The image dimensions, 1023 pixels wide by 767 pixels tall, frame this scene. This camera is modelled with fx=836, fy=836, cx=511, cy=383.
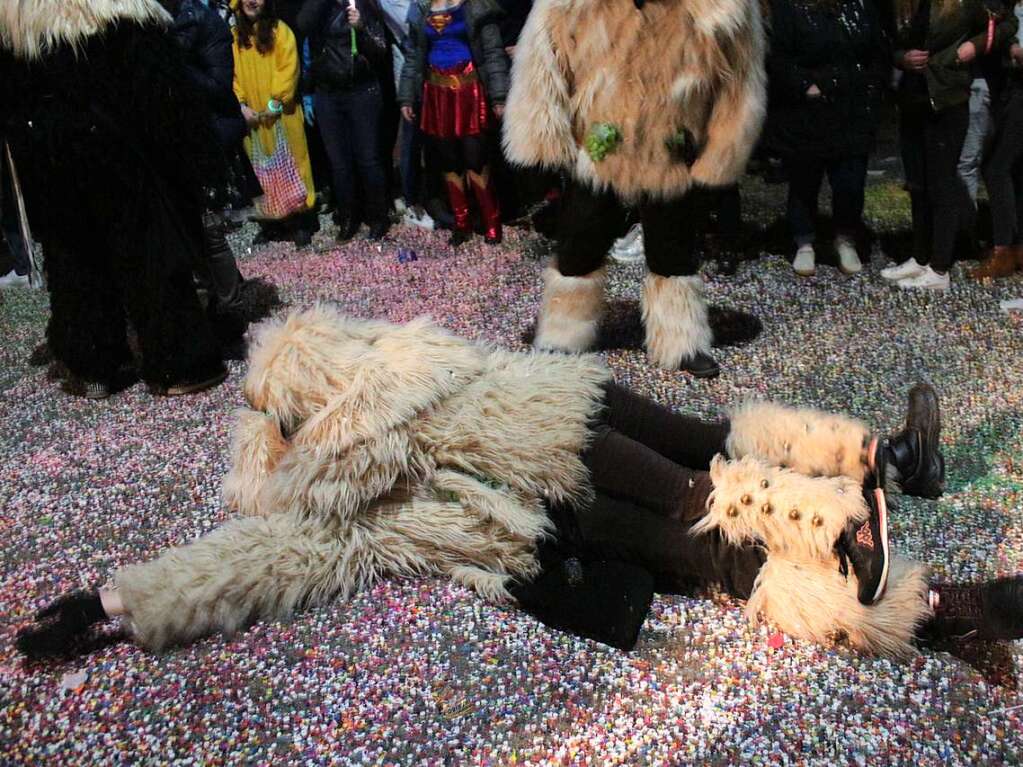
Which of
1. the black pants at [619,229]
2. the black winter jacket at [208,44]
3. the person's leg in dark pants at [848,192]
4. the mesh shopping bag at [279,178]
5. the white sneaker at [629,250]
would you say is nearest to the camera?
the black pants at [619,229]

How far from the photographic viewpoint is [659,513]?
1.88m

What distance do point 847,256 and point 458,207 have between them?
2033mm

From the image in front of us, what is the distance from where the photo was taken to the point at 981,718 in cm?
157

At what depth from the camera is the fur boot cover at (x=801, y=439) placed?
1.79 metres

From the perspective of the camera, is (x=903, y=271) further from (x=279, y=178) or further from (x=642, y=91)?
(x=279, y=178)

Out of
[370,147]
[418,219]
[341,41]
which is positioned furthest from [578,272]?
[341,41]

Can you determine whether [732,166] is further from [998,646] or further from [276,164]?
[276,164]

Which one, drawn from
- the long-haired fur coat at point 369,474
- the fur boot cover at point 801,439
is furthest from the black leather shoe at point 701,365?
the long-haired fur coat at point 369,474

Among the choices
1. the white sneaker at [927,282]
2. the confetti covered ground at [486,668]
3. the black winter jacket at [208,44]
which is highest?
the black winter jacket at [208,44]

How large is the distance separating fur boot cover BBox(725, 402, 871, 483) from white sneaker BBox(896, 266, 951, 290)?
192cm

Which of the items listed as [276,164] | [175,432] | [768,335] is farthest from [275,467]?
[276,164]

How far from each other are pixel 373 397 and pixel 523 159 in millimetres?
1248

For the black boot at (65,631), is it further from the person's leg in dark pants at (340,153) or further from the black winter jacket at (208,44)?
the person's leg in dark pants at (340,153)

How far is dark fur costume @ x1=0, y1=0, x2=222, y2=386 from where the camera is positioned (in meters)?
2.65
